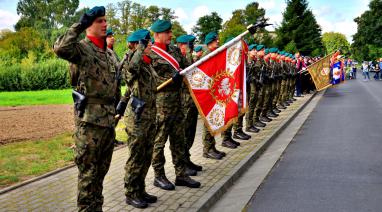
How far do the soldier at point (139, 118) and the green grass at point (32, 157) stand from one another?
2482mm

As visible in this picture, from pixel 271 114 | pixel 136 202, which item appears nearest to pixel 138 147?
pixel 136 202

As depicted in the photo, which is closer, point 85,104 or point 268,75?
point 85,104

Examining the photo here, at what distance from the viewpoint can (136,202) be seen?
17.3ft

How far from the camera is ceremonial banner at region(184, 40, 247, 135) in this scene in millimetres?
6500

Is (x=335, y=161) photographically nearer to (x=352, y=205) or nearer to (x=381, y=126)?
(x=352, y=205)

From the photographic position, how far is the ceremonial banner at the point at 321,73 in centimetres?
1969

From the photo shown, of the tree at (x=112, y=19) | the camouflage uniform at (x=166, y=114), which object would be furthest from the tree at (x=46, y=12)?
the camouflage uniform at (x=166, y=114)

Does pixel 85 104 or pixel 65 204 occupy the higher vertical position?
pixel 85 104

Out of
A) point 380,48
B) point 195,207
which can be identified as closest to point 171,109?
point 195,207

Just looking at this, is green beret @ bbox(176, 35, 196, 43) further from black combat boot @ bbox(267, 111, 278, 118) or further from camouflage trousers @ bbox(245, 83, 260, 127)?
black combat boot @ bbox(267, 111, 278, 118)

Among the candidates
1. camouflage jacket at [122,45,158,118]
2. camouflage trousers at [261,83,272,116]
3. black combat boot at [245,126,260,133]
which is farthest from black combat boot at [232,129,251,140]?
camouflage jacket at [122,45,158,118]

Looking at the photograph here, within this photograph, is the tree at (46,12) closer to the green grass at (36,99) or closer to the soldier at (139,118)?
the green grass at (36,99)

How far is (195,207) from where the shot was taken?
5.16 metres

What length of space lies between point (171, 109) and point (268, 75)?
741 cm
